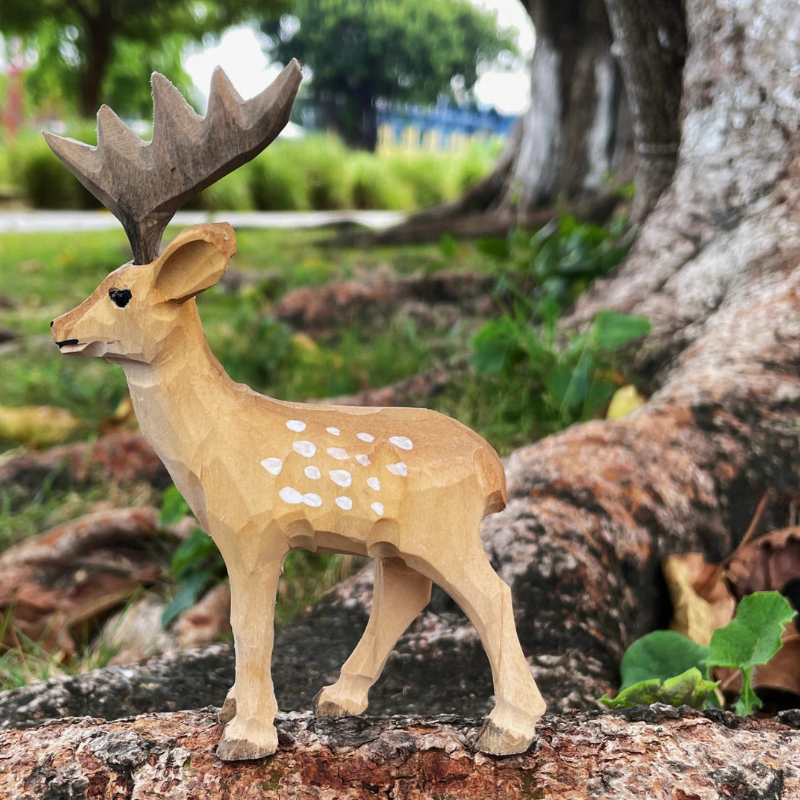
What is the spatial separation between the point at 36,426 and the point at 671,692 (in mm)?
2894

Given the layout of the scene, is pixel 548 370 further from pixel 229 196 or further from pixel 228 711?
pixel 229 196

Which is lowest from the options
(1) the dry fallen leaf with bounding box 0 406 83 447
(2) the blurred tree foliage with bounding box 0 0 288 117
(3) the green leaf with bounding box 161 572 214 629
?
(1) the dry fallen leaf with bounding box 0 406 83 447

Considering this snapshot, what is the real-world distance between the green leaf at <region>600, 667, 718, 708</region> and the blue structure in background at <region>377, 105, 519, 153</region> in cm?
2593

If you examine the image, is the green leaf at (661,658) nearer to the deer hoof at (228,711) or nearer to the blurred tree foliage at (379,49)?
the deer hoof at (228,711)

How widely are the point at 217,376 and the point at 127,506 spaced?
5.84 ft

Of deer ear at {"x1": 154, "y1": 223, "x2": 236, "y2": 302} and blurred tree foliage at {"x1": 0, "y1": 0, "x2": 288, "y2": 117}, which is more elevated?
blurred tree foliage at {"x1": 0, "y1": 0, "x2": 288, "y2": 117}

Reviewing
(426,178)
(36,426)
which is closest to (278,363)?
(36,426)

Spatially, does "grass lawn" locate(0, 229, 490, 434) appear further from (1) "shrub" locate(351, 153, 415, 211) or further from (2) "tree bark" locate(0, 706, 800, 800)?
(1) "shrub" locate(351, 153, 415, 211)

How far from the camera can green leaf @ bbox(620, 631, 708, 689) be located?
4.88 feet

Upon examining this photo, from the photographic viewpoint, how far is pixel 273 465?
1.18 meters

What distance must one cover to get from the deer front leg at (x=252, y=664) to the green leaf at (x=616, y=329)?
147cm

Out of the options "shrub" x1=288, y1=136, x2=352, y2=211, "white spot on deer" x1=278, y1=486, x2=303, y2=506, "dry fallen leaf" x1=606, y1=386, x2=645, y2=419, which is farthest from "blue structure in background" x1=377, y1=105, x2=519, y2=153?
"white spot on deer" x1=278, y1=486, x2=303, y2=506

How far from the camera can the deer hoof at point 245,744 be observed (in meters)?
1.17

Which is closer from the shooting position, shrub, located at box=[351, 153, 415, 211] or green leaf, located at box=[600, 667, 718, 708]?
green leaf, located at box=[600, 667, 718, 708]
